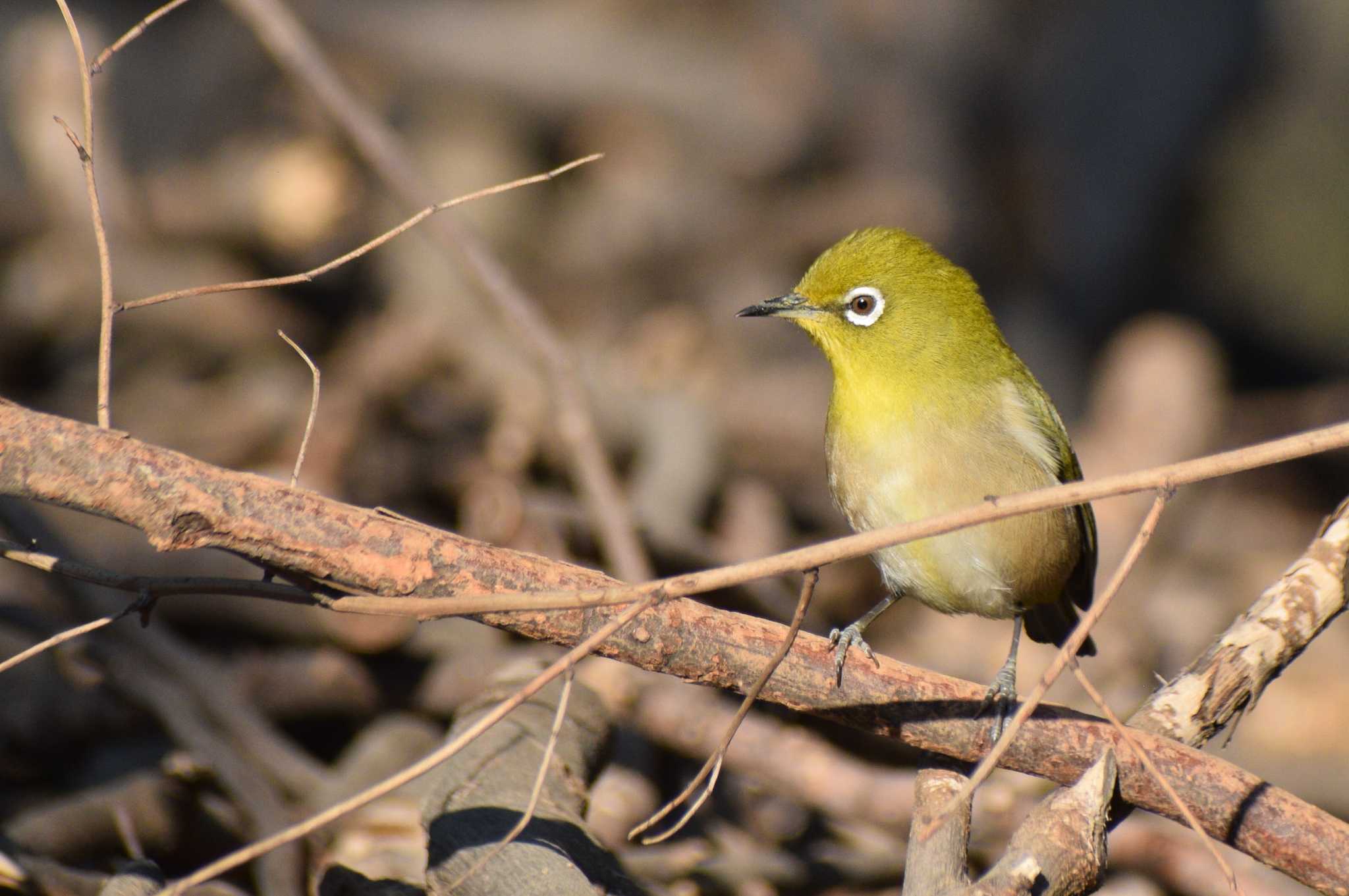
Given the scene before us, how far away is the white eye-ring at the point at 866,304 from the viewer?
3764 mm

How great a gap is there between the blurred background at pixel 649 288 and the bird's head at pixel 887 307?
141cm

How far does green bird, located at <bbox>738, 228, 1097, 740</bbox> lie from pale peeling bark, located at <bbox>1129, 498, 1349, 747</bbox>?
0.50 m

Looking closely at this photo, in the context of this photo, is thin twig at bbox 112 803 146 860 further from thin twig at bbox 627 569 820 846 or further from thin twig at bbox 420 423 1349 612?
thin twig at bbox 420 423 1349 612

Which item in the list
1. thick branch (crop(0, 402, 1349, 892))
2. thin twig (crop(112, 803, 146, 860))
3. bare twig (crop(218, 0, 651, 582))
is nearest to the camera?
thick branch (crop(0, 402, 1349, 892))

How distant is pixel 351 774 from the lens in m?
3.82

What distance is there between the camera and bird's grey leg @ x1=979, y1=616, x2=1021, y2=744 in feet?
9.26

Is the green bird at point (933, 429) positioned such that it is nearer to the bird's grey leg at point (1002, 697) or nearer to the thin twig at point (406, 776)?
the bird's grey leg at point (1002, 697)

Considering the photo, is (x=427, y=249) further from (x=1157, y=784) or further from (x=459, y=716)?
(x=1157, y=784)

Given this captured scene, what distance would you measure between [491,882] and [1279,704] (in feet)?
16.6

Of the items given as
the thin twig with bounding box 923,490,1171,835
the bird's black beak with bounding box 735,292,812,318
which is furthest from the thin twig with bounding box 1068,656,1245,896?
the bird's black beak with bounding box 735,292,812,318

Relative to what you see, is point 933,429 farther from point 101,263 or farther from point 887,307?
point 101,263

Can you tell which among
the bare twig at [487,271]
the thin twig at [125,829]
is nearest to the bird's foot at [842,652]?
the thin twig at [125,829]

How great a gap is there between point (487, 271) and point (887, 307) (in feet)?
A: 6.41

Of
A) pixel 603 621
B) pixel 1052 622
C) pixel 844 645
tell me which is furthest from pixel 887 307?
pixel 603 621
